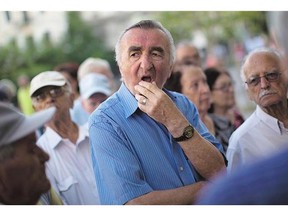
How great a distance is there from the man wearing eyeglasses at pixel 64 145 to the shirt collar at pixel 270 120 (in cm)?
77

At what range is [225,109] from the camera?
313cm

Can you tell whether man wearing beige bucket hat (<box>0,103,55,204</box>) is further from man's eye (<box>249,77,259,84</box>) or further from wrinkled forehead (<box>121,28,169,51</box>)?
man's eye (<box>249,77,259,84</box>)

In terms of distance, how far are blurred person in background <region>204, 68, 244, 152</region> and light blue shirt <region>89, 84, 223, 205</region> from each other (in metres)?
0.81

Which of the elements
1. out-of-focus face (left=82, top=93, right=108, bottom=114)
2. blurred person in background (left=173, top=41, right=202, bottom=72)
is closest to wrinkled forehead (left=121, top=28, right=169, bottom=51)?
out-of-focus face (left=82, top=93, right=108, bottom=114)

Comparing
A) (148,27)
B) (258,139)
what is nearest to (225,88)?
(258,139)

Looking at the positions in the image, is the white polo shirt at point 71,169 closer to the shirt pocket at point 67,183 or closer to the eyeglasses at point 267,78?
the shirt pocket at point 67,183

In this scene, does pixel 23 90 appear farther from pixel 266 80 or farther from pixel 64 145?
pixel 266 80

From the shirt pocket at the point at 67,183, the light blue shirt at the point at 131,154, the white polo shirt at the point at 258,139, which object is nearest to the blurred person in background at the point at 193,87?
the white polo shirt at the point at 258,139

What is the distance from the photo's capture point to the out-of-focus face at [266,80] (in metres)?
2.34

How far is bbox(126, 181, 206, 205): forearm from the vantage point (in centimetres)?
178
